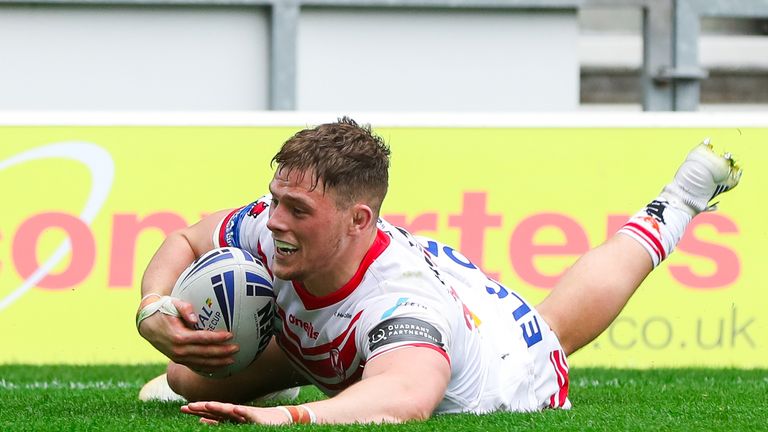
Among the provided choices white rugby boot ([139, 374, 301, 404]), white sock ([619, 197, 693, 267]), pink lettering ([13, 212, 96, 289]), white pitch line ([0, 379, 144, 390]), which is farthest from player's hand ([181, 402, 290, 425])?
pink lettering ([13, 212, 96, 289])

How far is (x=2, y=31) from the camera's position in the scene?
13.4 meters

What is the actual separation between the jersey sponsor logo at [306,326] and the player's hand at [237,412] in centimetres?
51

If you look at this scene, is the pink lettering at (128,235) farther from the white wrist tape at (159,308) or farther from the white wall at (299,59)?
the white wall at (299,59)

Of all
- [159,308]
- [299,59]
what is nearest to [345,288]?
[159,308]

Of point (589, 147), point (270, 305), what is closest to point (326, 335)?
point (270, 305)

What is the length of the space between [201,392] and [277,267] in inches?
40.0

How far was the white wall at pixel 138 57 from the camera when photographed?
44.0ft

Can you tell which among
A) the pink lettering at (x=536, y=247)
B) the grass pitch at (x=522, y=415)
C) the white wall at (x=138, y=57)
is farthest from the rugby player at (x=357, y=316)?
the white wall at (x=138, y=57)

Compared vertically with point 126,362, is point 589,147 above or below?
above

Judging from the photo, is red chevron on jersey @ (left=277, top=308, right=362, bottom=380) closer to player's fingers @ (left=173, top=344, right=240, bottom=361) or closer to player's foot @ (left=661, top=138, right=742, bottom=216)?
player's fingers @ (left=173, top=344, right=240, bottom=361)

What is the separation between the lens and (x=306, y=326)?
15.1 ft

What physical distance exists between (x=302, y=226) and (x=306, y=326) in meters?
0.41

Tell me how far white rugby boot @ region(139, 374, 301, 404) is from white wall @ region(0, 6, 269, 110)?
8.19 metres

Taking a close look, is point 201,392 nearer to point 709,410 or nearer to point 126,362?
point 709,410
